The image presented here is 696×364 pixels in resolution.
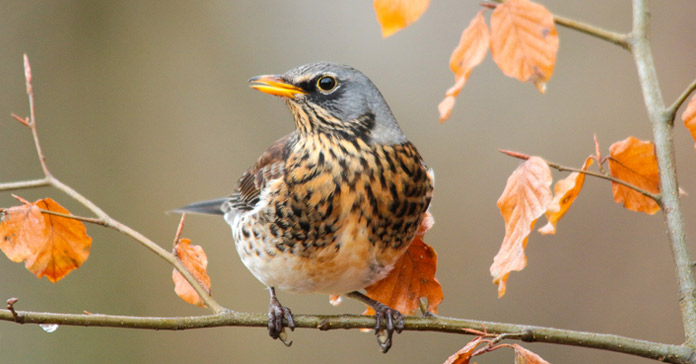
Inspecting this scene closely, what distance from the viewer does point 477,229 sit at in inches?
167

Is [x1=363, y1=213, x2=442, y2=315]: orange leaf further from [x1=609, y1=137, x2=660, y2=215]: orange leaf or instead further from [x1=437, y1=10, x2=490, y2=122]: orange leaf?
[x1=437, y1=10, x2=490, y2=122]: orange leaf

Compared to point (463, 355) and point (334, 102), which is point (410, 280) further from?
point (463, 355)

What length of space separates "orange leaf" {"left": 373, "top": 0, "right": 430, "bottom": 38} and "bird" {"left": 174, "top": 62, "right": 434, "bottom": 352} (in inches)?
29.4

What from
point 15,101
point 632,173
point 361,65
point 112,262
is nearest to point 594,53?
point 361,65

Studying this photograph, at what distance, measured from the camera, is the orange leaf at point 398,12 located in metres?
1.38

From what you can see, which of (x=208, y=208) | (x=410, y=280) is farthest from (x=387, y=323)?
(x=208, y=208)

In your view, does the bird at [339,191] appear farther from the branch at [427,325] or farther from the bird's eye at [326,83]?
the branch at [427,325]

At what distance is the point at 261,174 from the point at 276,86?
0.42 metres

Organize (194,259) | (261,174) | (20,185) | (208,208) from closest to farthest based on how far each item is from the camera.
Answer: (20,185)
(194,259)
(261,174)
(208,208)

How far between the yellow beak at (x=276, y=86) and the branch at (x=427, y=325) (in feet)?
2.03

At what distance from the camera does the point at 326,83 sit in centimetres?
220

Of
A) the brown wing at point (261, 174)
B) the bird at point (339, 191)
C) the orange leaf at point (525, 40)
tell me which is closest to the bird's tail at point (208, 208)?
the brown wing at point (261, 174)

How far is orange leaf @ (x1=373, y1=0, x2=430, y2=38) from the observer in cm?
138

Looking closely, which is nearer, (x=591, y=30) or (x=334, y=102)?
(x=591, y=30)
